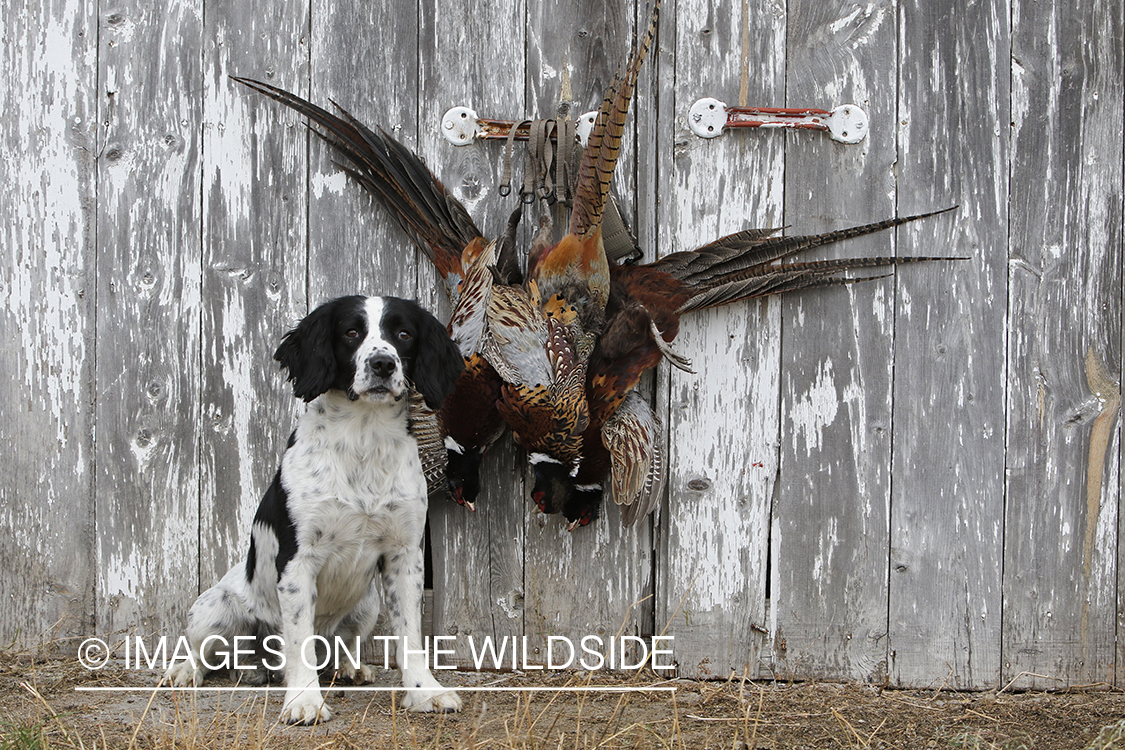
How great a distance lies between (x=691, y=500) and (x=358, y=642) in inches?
47.9

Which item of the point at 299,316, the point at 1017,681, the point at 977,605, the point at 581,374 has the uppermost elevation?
the point at 299,316

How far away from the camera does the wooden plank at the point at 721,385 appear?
3.08 m

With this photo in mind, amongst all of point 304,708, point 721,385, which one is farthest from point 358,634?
point 721,385

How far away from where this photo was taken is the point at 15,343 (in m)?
3.13

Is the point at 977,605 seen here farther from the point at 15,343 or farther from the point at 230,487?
the point at 15,343

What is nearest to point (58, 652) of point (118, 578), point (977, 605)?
point (118, 578)

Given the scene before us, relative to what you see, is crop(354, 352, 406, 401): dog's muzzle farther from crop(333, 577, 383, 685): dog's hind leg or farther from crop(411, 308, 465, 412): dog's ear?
crop(333, 577, 383, 685): dog's hind leg

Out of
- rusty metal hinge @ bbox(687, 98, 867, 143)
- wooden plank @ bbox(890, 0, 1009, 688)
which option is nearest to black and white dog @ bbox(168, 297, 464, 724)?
rusty metal hinge @ bbox(687, 98, 867, 143)

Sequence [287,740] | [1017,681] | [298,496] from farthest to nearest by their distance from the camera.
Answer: [1017,681]
[298,496]
[287,740]

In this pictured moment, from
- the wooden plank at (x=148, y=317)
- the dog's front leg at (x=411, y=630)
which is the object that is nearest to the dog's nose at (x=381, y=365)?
the dog's front leg at (x=411, y=630)

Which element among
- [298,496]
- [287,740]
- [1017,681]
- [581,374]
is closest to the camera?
[287,740]

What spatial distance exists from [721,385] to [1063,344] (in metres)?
1.18

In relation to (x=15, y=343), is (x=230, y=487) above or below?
below

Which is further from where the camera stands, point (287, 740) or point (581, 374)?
point (581, 374)
